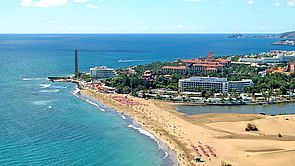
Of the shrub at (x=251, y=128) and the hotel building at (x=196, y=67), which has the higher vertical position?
the hotel building at (x=196, y=67)

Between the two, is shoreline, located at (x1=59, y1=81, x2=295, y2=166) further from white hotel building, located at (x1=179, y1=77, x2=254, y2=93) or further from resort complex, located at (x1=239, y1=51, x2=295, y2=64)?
resort complex, located at (x1=239, y1=51, x2=295, y2=64)

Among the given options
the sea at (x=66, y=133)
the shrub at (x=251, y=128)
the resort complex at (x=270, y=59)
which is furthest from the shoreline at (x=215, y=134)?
the resort complex at (x=270, y=59)

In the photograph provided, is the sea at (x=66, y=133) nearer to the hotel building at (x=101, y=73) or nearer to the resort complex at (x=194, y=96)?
the resort complex at (x=194, y=96)

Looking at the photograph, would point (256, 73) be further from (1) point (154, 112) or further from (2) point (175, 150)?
(2) point (175, 150)

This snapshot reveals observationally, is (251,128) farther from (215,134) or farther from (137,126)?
(137,126)

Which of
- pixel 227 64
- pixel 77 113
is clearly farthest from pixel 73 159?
pixel 227 64

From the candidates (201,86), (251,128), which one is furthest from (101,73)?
(251,128)
